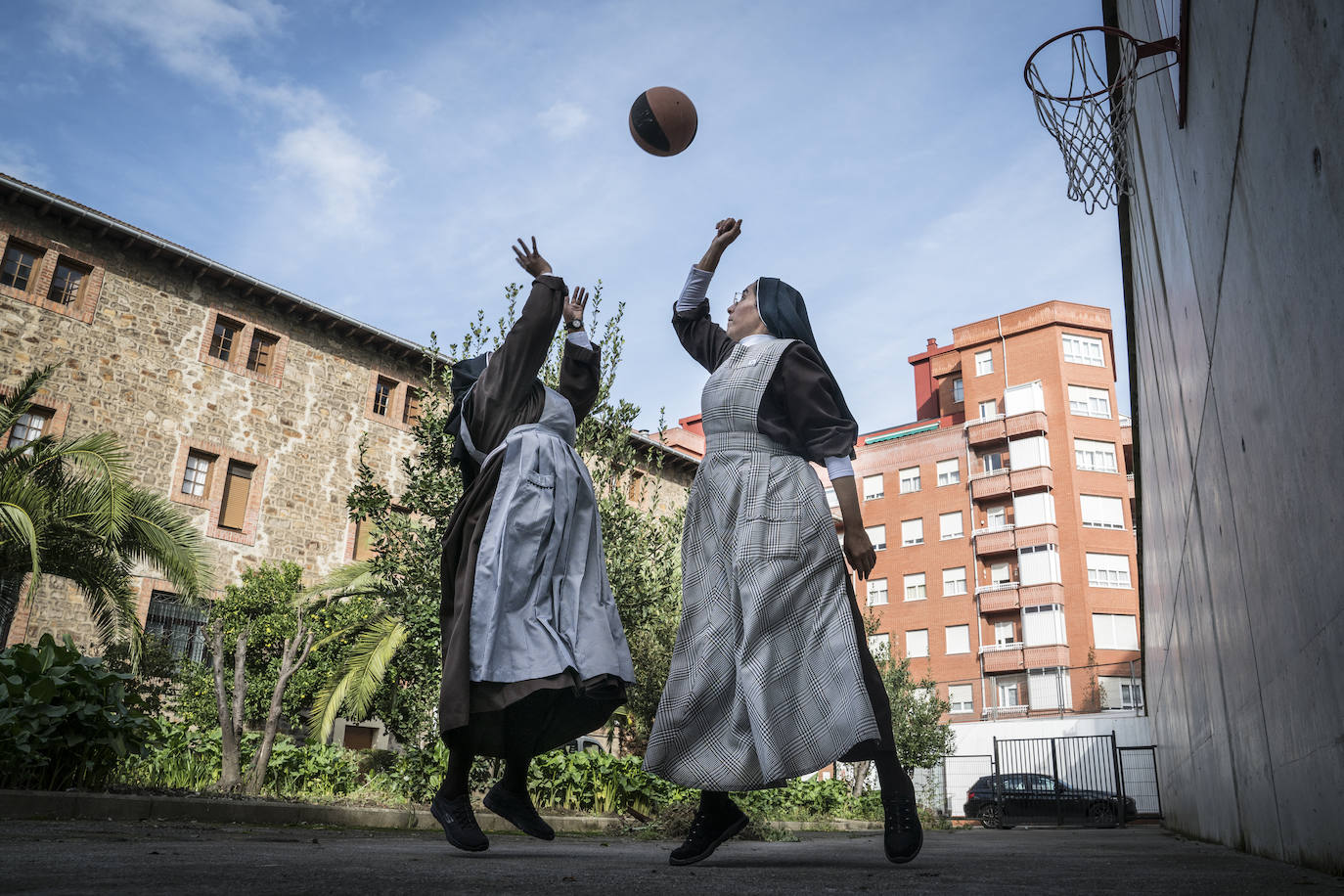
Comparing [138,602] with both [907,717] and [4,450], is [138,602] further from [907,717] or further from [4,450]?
[907,717]

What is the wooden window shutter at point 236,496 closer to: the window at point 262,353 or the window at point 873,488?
the window at point 262,353

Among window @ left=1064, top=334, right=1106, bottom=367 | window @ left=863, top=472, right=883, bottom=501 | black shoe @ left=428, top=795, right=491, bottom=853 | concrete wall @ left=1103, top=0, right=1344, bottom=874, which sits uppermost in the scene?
window @ left=1064, top=334, right=1106, bottom=367

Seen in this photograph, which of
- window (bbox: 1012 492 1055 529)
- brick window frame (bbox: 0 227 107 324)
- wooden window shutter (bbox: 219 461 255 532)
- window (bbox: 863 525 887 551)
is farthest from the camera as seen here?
window (bbox: 863 525 887 551)

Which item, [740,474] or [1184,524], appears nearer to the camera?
[740,474]

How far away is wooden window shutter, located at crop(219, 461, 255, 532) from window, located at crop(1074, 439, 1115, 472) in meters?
35.0

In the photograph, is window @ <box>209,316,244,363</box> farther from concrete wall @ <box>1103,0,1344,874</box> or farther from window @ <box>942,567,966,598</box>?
window @ <box>942,567,966,598</box>

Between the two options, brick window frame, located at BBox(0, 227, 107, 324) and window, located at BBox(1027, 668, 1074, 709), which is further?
window, located at BBox(1027, 668, 1074, 709)

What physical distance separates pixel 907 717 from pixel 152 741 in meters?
25.2

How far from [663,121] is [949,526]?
143ft

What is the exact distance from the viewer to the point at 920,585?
46.2 metres

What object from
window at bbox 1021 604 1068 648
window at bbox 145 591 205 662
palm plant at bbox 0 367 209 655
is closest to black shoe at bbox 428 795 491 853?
palm plant at bbox 0 367 209 655

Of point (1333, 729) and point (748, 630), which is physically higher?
point (748, 630)

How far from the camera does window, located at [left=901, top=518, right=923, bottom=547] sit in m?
47.4

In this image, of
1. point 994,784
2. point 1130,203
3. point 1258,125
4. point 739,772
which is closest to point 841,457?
point 739,772
